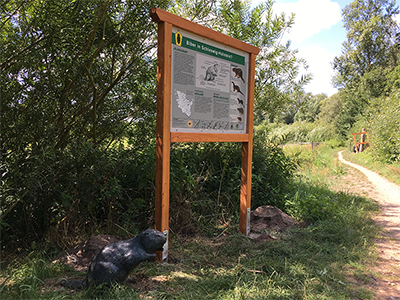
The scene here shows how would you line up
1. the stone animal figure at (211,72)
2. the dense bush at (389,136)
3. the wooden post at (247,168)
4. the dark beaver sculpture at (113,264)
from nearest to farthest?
the dark beaver sculpture at (113,264)
the stone animal figure at (211,72)
the wooden post at (247,168)
the dense bush at (389,136)

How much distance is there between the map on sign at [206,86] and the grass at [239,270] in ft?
5.21

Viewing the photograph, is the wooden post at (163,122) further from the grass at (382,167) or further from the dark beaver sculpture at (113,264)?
the grass at (382,167)

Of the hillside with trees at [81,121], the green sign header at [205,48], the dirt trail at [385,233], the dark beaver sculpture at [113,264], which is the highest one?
the green sign header at [205,48]

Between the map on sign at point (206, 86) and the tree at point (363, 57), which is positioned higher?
the tree at point (363, 57)

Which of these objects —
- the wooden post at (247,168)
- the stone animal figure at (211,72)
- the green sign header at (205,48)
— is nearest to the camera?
the green sign header at (205,48)

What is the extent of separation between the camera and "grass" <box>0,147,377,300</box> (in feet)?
8.54

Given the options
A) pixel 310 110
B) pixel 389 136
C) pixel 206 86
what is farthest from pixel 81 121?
pixel 310 110

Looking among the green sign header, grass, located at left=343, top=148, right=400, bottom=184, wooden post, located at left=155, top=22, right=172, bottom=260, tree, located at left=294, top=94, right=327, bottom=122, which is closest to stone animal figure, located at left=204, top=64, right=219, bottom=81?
the green sign header

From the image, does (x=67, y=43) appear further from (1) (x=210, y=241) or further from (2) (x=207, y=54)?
(1) (x=210, y=241)

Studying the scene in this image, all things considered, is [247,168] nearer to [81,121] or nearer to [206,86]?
[206,86]

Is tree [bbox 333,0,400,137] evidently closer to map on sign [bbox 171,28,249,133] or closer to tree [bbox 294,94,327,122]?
tree [bbox 294,94,327,122]

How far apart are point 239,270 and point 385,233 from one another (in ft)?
10.6

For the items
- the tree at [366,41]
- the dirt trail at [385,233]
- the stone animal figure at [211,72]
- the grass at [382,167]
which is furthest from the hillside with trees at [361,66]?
the stone animal figure at [211,72]

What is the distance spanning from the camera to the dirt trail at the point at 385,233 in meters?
3.17
